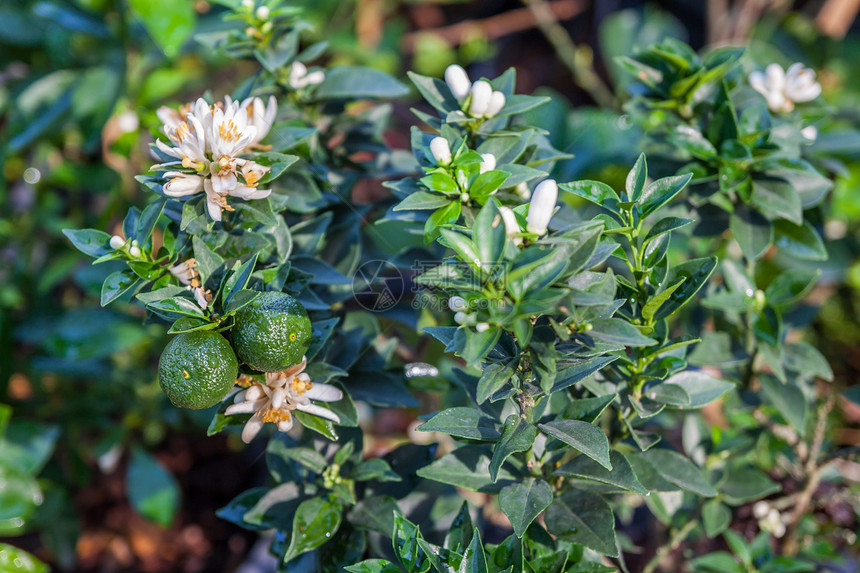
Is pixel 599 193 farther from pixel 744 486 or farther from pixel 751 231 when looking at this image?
pixel 744 486

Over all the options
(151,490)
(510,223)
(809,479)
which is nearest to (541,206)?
(510,223)

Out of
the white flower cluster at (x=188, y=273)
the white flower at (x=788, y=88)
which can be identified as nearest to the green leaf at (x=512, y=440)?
the white flower cluster at (x=188, y=273)

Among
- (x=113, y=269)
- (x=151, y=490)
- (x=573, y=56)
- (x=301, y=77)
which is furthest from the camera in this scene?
(x=573, y=56)

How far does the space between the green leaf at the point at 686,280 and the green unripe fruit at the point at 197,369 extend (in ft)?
1.61

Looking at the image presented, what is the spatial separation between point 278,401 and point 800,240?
0.82 metres

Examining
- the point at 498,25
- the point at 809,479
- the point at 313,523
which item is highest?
the point at 498,25

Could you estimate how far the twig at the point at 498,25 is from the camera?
2.54 m

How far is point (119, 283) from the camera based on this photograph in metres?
0.73

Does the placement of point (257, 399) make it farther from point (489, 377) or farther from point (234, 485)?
point (234, 485)

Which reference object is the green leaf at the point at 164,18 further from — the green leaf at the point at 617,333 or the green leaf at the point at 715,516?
the green leaf at the point at 715,516

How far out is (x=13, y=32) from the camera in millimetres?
1639

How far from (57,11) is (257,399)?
1.27m

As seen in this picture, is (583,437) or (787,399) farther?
(787,399)

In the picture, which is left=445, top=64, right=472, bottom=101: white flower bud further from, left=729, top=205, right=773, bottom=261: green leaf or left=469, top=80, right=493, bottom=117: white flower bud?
left=729, top=205, right=773, bottom=261: green leaf
